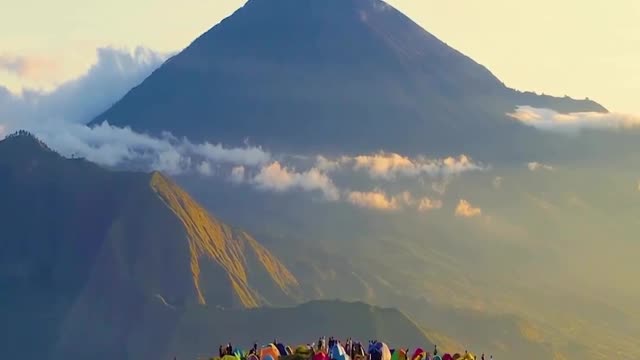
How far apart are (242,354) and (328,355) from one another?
15545 mm

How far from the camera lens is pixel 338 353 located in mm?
143875

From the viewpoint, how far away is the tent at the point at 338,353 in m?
142

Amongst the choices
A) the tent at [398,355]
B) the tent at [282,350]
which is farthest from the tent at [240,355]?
the tent at [398,355]

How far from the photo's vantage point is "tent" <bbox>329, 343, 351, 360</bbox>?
14238cm

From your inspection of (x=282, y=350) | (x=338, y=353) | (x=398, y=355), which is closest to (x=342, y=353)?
(x=338, y=353)

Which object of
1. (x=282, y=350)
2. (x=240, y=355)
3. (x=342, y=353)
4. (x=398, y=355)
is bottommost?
(x=240, y=355)

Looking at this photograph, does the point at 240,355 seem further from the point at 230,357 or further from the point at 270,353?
the point at 230,357

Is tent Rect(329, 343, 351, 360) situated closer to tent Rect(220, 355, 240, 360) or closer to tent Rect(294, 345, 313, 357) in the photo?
tent Rect(294, 345, 313, 357)

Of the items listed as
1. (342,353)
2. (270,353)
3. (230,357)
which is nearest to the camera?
(342,353)

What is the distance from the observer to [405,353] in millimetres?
159875

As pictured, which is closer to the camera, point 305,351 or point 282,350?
point 305,351

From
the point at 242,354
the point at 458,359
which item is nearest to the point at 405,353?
the point at 458,359

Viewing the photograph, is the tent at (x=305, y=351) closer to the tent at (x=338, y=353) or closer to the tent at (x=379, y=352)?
the tent at (x=338, y=353)

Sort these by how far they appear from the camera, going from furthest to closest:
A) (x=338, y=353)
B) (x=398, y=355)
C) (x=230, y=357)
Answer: (x=398, y=355) → (x=230, y=357) → (x=338, y=353)
